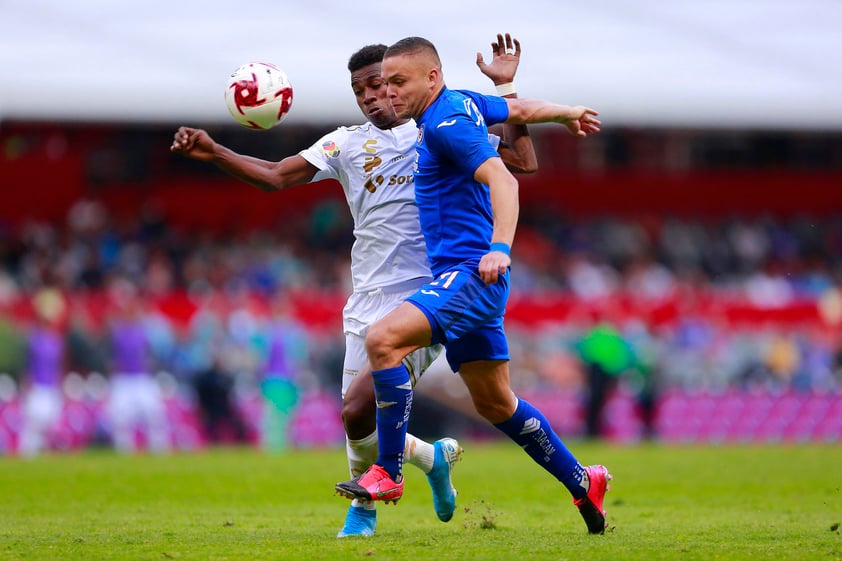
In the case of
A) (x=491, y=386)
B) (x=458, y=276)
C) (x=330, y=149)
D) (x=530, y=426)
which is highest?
(x=330, y=149)

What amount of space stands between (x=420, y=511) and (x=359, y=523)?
7.80ft

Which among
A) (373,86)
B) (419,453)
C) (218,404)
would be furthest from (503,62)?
(218,404)

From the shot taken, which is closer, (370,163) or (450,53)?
(370,163)

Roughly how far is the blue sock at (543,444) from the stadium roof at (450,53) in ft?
52.9

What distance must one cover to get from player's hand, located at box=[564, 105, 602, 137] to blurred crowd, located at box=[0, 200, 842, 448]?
11865 mm

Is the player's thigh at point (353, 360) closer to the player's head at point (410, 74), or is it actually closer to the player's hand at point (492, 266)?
the player's hand at point (492, 266)

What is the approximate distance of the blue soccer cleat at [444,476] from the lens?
7.32 meters

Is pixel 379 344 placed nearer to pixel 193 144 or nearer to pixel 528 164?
pixel 193 144

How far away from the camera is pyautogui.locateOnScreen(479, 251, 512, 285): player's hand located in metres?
5.85

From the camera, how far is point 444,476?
290 inches

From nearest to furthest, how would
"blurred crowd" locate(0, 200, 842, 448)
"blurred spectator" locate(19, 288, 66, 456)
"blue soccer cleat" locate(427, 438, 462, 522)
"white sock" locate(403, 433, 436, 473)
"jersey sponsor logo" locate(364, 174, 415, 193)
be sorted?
"jersey sponsor logo" locate(364, 174, 415, 193) → "white sock" locate(403, 433, 436, 473) → "blue soccer cleat" locate(427, 438, 462, 522) → "blurred spectator" locate(19, 288, 66, 456) → "blurred crowd" locate(0, 200, 842, 448)

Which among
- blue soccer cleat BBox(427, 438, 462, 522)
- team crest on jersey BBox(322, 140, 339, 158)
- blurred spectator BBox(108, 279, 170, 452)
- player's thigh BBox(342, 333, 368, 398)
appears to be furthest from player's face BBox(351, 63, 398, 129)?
blurred spectator BBox(108, 279, 170, 452)

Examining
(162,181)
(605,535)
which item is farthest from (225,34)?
Answer: (605,535)

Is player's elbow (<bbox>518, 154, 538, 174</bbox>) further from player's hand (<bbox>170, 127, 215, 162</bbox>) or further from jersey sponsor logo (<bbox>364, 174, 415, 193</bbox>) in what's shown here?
player's hand (<bbox>170, 127, 215, 162</bbox>)
